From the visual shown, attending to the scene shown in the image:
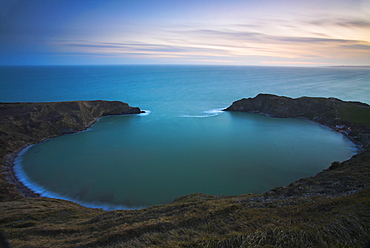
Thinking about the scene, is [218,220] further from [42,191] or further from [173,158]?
[42,191]

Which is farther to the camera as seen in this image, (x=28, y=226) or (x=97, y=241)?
(x=28, y=226)

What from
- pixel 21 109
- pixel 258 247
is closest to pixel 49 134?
pixel 21 109

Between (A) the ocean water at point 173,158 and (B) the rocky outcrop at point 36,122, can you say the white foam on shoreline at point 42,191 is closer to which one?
(A) the ocean water at point 173,158

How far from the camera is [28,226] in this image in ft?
44.3

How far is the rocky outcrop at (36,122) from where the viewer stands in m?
32.7

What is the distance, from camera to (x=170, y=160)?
30.1 metres

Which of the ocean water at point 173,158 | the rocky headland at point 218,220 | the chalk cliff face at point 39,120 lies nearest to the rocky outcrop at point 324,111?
the ocean water at point 173,158

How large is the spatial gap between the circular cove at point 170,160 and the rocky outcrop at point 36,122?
6.18ft

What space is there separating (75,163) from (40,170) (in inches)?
160

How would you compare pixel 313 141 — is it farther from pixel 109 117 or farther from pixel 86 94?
pixel 86 94

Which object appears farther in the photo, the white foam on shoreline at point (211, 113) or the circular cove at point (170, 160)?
the white foam on shoreline at point (211, 113)

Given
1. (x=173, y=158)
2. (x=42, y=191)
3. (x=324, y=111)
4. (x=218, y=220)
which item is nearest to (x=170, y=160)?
(x=173, y=158)

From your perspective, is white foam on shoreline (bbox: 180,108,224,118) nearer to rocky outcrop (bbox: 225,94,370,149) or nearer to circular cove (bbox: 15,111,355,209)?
rocky outcrop (bbox: 225,94,370,149)

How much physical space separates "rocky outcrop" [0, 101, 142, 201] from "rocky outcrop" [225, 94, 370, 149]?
133ft
